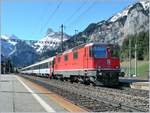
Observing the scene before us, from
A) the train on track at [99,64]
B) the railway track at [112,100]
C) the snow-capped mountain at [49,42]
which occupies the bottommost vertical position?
the railway track at [112,100]

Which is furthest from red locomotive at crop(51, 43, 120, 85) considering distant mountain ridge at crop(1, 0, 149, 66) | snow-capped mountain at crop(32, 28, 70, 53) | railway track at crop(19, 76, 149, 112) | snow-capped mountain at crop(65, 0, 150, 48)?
snow-capped mountain at crop(32, 28, 70, 53)

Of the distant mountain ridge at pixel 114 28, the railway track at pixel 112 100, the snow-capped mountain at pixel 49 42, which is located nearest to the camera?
the railway track at pixel 112 100

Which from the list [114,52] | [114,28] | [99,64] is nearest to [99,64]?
[99,64]

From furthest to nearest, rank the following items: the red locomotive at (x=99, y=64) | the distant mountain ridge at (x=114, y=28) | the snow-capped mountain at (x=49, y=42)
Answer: the snow-capped mountain at (x=49, y=42)
the distant mountain ridge at (x=114, y=28)
the red locomotive at (x=99, y=64)

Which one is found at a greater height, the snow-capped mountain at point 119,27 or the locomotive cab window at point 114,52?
the snow-capped mountain at point 119,27

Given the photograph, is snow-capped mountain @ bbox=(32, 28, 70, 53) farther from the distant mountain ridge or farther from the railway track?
the railway track

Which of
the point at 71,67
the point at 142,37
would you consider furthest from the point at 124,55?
the point at 71,67

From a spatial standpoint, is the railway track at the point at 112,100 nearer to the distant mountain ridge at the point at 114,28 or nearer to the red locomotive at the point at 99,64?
the red locomotive at the point at 99,64

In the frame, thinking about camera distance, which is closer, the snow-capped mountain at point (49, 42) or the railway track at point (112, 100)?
the railway track at point (112, 100)

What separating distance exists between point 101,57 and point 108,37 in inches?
2187

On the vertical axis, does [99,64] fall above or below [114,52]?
below

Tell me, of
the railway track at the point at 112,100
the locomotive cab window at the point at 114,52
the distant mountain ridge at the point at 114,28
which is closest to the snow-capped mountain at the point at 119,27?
the distant mountain ridge at the point at 114,28

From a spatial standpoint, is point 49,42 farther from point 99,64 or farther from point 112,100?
point 112,100

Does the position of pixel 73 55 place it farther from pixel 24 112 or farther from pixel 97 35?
pixel 97 35
